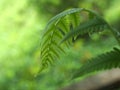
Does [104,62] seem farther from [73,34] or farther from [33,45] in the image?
[33,45]

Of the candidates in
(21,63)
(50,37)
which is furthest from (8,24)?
(50,37)

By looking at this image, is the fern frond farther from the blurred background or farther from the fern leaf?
the blurred background

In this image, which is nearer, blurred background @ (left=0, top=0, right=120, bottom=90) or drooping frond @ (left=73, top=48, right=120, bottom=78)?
drooping frond @ (left=73, top=48, right=120, bottom=78)

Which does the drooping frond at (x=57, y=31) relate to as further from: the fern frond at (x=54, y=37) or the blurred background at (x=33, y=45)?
the blurred background at (x=33, y=45)

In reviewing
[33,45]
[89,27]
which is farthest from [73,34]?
[33,45]

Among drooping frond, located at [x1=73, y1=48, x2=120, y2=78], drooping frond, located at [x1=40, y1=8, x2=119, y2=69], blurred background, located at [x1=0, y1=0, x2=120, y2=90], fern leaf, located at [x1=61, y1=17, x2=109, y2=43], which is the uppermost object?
blurred background, located at [x1=0, y1=0, x2=120, y2=90]

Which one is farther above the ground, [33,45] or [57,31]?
[33,45]

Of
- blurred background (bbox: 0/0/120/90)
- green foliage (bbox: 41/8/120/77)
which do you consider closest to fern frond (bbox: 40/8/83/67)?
green foliage (bbox: 41/8/120/77)
